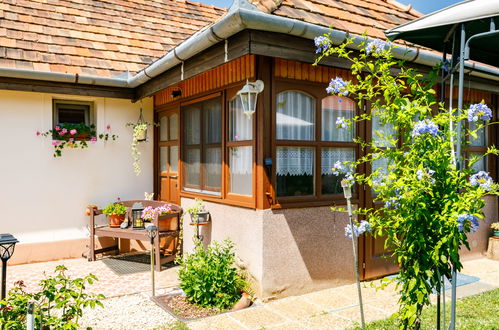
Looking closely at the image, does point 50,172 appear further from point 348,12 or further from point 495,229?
point 495,229

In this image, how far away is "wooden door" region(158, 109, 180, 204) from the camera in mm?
7862

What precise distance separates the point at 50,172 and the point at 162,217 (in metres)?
2.39

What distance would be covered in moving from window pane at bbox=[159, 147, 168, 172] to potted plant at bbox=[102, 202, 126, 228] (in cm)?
119

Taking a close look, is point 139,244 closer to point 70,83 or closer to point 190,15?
point 70,83

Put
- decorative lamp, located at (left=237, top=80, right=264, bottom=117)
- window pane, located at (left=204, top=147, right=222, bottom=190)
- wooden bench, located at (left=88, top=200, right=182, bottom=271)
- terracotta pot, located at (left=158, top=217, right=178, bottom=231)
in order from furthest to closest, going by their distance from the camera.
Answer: terracotta pot, located at (left=158, top=217, right=178, bottom=231)
wooden bench, located at (left=88, top=200, right=182, bottom=271)
window pane, located at (left=204, top=147, right=222, bottom=190)
decorative lamp, located at (left=237, top=80, right=264, bottom=117)

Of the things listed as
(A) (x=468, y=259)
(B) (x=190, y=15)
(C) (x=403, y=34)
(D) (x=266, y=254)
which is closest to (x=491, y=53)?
(C) (x=403, y=34)

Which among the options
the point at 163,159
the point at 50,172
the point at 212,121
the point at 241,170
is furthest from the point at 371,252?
the point at 50,172

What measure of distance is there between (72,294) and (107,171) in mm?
5323

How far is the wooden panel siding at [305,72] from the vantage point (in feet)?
17.8

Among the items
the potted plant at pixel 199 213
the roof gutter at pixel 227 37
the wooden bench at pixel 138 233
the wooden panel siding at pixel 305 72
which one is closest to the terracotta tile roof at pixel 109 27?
the roof gutter at pixel 227 37

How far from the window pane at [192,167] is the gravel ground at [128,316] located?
232 cm

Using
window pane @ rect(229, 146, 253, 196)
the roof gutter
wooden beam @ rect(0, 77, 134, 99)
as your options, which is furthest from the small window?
window pane @ rect(229, 146, 253, 196)

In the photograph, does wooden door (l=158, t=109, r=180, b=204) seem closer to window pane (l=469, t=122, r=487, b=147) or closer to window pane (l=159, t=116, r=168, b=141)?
window pane (l=159, t=116, r=168, b=141)

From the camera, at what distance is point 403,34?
385 centimetres
